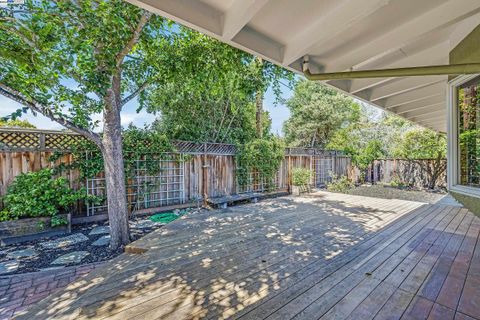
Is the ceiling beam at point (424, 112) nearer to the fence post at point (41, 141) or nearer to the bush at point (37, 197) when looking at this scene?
the bush at point (37, 197)

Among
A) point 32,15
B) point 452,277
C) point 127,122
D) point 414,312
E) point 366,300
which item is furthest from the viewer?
point 127,122

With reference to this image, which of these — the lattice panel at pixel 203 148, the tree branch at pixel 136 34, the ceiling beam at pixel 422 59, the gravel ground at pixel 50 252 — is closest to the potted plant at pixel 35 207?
the gravel ground at pixel 50 252

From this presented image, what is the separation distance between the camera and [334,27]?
5.69 ft

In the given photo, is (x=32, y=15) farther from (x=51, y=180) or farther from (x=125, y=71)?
(x=51, y=180)

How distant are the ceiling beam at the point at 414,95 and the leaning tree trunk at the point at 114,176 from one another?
15.0ft

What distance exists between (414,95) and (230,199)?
4527mm

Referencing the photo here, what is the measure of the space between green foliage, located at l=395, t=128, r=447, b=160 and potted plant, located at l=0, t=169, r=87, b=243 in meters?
11.8

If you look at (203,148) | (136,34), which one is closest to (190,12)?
(136,34)

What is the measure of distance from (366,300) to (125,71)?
5.04 meters

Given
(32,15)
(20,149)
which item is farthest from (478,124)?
(20,149)

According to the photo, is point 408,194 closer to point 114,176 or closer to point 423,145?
point 423,145

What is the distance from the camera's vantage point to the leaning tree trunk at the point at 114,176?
3.43 meters

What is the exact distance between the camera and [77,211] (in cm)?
454

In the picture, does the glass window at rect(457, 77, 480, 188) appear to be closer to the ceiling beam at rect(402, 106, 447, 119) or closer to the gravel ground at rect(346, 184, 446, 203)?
the ceiling beam at rect(402, 106, 447, 119)
